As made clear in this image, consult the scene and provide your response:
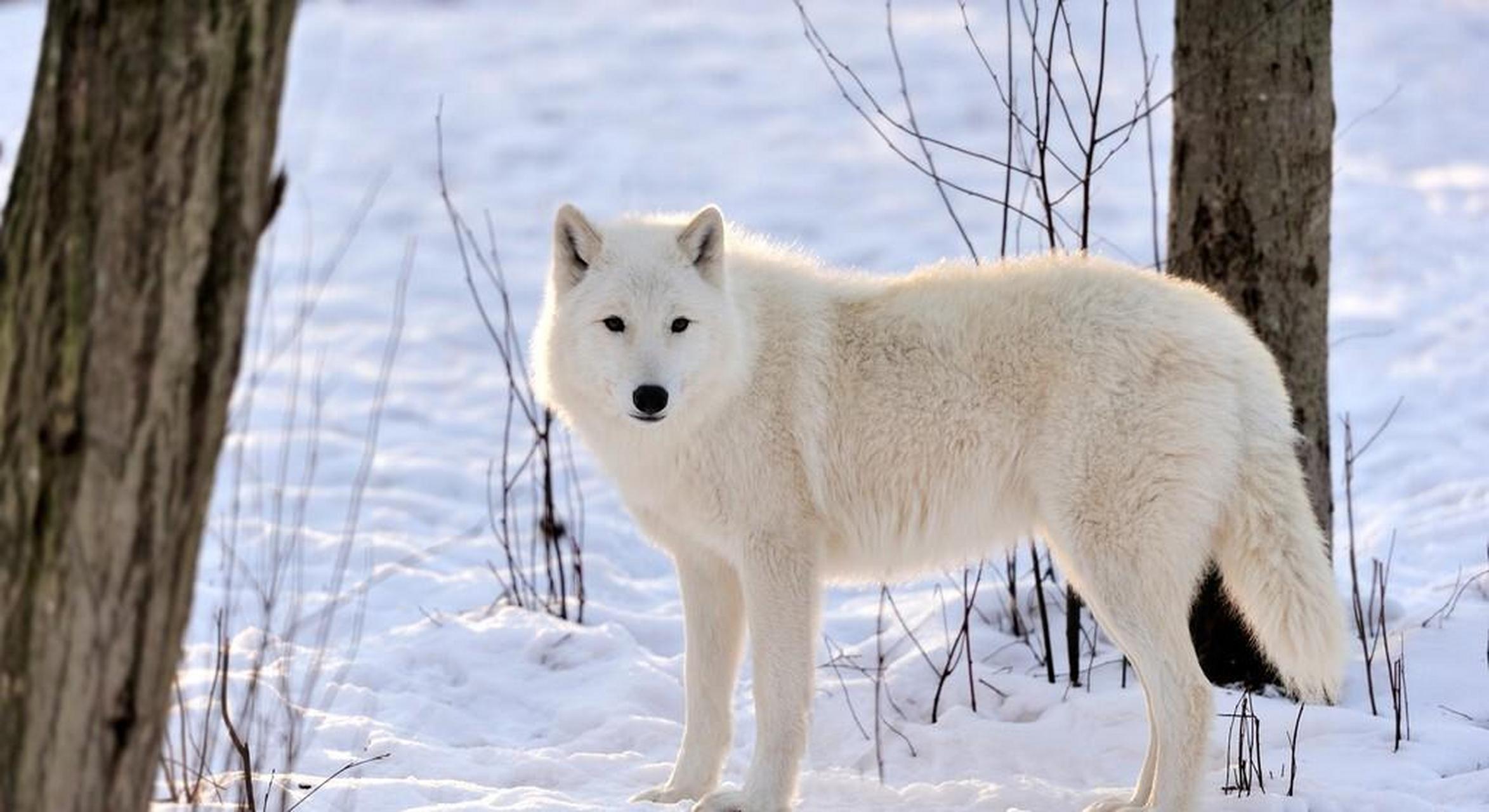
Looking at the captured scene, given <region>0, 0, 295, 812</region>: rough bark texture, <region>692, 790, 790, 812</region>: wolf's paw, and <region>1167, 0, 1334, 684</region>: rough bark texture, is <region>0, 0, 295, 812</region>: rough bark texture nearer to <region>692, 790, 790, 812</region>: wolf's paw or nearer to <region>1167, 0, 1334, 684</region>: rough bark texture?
<region>692, 790, 790, 812</region>: wolf's paw

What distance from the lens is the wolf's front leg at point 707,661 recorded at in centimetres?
475

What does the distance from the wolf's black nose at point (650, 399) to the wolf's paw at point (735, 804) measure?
1.12 m

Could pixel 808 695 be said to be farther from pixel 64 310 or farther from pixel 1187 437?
pixel 64 310

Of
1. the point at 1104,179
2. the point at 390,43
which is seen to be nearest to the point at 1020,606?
the point at 1104,179

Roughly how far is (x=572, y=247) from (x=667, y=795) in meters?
1.67

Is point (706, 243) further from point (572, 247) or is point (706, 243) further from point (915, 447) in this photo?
point (915, 447)

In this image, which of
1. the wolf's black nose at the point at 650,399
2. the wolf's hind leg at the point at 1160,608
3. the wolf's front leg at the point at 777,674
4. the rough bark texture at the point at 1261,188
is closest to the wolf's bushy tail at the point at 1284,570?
the wolf's hind leg at the point at 1160,608

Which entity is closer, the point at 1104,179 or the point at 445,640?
the point at 445,640

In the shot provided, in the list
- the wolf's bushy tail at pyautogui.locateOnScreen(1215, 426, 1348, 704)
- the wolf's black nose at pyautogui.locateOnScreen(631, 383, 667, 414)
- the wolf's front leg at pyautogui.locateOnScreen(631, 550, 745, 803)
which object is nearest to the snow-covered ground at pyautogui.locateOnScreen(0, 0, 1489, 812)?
the wolf's front leg at pyautogui.locateOnScreen(631, 550, 745, 803)

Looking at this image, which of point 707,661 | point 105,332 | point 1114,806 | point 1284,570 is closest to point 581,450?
point 707,661

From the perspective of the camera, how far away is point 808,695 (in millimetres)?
4496

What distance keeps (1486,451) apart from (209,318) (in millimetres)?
6998

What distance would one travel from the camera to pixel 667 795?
466cm

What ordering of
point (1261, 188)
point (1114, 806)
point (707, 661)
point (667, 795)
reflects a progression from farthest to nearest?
1. point (1261, 188)
2. point (707, 661)
3. point (667, 795)
4. point (1114, 806)
